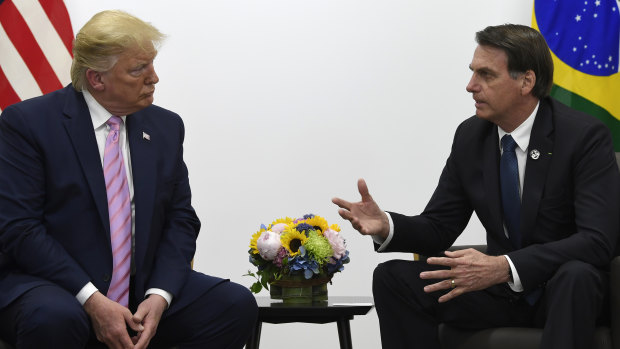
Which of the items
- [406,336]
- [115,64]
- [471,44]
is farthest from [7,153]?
[471,44]

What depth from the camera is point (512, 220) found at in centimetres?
294

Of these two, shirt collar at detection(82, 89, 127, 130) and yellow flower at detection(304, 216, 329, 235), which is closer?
shirt collar at detection(82, 89, 127, 130)

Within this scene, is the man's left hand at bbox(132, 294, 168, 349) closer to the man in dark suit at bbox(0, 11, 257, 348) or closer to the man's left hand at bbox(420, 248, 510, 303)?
the man in dark suit at bbox(0, 11, 257, 348)

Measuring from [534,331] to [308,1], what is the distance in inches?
103

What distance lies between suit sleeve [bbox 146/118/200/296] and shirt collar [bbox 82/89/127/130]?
28 centimetres

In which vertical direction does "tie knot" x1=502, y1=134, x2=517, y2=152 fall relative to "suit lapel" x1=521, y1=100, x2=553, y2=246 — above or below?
above

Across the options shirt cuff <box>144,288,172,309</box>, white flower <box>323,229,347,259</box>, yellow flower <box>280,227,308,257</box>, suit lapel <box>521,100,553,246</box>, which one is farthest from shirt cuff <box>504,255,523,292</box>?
shirt cuff <box>144,288,172,309</box>

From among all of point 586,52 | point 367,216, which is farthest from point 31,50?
point 586,52

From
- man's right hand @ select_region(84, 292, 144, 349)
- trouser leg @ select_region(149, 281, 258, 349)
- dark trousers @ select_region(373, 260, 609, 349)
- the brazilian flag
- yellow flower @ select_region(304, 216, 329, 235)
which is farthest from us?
the brazilian flag

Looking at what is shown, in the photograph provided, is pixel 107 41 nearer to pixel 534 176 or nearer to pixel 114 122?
pixel 114 122

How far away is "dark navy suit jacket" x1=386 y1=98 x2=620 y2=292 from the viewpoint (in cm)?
267

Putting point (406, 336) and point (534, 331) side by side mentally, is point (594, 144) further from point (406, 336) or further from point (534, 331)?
point (406, 336)

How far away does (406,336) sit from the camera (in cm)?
278

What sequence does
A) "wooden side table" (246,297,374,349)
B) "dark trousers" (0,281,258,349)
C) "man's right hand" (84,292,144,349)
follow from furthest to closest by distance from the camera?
"wooden side table" (246,297,374,349)
"man's right hand" (84,292,144,349)
"dark trousers" (0,281,258,349)
